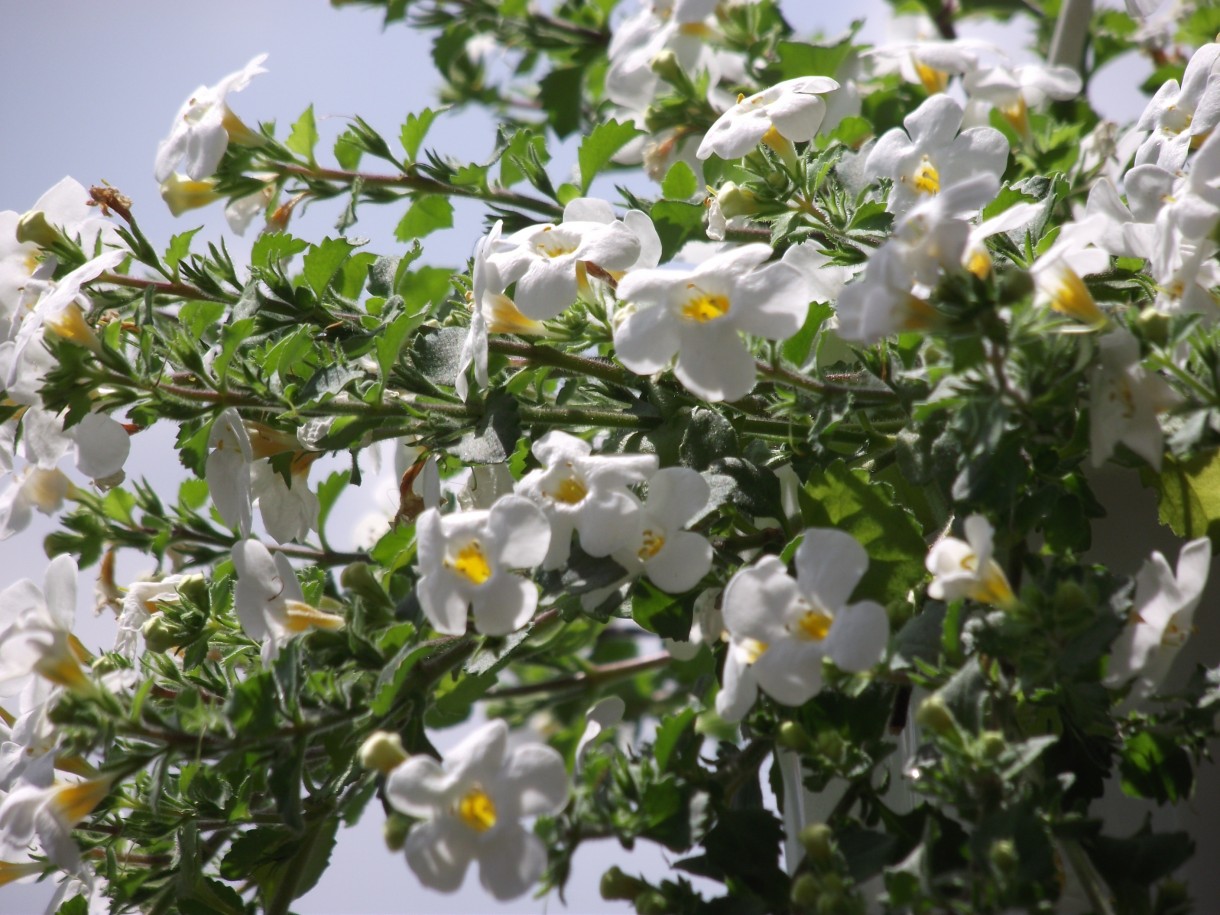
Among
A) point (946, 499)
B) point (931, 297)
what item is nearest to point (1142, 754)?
point (946, 499)

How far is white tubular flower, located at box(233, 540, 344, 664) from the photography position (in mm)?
735

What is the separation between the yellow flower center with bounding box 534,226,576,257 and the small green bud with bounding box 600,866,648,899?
1.28 feet

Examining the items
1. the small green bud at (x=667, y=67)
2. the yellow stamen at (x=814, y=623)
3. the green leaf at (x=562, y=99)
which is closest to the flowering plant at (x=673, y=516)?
the yellow stamen at (x=814, y=623)

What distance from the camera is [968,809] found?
580mm

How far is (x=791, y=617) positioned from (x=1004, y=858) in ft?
0.51

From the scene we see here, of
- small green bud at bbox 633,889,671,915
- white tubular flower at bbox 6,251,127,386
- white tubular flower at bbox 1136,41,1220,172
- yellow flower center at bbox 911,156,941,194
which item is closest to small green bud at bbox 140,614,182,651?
white tubular flower at bbox 6,251,127,386

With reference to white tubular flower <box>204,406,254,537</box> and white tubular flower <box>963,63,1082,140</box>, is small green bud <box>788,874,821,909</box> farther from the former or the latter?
white tubular flower <box>963,63,1082,140</box>

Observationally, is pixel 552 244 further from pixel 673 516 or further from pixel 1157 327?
pixel 1157 327

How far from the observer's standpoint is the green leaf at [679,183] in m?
0.95

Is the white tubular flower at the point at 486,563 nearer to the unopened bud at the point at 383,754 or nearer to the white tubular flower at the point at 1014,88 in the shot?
the unopened bud at the point at 383,754

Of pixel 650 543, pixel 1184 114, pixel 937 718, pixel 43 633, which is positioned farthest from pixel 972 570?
pixel 43 633

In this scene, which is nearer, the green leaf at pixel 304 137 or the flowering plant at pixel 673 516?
the flowering plant at pixel 673 516

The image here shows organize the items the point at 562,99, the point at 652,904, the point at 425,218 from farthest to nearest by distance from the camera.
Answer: the point at 562,99, the point at 425,218, the point at 652,904

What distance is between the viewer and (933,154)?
0.77 metres
